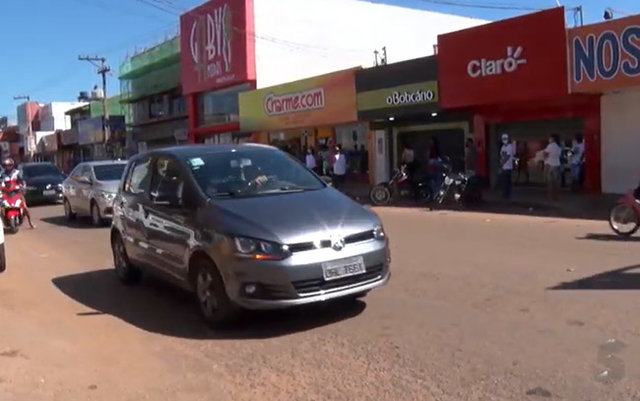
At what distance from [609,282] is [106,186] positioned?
1217 cm

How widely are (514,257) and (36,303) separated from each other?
20.1 ft

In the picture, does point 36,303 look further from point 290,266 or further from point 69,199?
point 69,199

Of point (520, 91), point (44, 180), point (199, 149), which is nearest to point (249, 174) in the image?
point (199, 149)

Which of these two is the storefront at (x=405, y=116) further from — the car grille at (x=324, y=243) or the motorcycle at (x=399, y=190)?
the car grille at (x=324, y=243)

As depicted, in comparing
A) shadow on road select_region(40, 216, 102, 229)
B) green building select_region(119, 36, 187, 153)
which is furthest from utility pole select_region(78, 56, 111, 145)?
shadow on road select_region(40, 216, 102, 229)

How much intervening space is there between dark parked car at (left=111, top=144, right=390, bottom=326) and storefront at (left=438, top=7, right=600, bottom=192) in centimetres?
1316

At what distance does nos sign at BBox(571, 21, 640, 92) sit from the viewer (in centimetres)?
1723

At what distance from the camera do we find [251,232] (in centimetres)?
646

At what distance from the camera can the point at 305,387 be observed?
5.16 metres

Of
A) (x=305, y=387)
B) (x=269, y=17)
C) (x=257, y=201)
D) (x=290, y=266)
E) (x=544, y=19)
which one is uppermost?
(x=269, y=17)

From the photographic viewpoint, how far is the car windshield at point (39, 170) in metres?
26.8

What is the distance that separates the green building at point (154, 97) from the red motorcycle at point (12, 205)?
27.2m

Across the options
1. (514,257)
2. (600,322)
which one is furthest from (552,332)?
(514,257)

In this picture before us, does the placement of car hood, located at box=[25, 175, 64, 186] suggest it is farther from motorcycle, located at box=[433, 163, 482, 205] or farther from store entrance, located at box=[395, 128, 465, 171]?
motorcycle, located at box=[433, 163, 482, 205]
